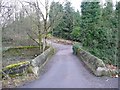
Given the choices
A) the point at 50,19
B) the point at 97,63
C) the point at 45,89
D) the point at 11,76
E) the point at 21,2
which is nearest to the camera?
the point at 45,89

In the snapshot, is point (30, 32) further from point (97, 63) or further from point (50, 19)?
point (97, 63)

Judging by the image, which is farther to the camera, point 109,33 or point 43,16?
point 43,16

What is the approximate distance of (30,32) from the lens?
81.0 ft

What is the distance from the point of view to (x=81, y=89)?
6996mm

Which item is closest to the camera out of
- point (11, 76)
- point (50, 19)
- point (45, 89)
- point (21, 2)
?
point (45, 89)

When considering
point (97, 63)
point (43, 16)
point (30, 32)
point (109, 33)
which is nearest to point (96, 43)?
point (109, 33)

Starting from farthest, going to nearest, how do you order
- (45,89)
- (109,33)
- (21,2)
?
(21,2), (109,33), (45,89)

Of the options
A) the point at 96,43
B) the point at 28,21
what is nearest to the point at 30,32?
the point at 28,21

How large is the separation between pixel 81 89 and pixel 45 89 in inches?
47.8

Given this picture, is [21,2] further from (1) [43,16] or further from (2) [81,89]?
(2) [81,89]

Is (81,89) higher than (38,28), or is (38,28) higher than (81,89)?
(38,28)

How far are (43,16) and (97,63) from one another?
1430 centimetres

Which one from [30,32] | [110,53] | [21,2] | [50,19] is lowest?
[110,53]

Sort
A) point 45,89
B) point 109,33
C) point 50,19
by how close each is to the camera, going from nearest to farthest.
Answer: point 45,89
point 109,33
point 50,19
